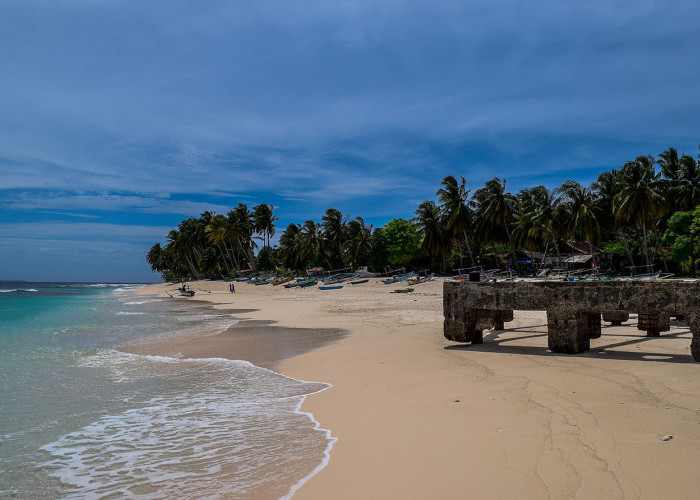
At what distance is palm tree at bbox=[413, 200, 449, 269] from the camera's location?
57844 millimetres

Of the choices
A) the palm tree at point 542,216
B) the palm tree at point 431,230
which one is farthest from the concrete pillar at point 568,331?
the palm tree at point 431,230

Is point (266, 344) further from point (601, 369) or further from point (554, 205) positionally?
point (554, 205)

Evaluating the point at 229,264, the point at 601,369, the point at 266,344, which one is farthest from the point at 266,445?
the point at 229,264

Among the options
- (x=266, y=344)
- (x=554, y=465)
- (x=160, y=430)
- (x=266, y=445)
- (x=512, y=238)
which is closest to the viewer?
(x=554, y=465)

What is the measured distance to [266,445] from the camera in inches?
229

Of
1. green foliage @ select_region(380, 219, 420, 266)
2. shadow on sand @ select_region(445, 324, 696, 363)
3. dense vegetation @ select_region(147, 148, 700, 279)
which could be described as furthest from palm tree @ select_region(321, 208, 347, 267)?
shadow on sand @ select_region(445, 324, 696, 363)

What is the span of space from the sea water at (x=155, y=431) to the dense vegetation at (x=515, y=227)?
130 ft

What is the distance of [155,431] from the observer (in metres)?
6.61

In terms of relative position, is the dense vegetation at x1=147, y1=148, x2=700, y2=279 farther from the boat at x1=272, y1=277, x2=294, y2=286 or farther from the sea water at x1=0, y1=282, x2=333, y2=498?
the sea water at x1=0, y1=282, x2=333, y2=498

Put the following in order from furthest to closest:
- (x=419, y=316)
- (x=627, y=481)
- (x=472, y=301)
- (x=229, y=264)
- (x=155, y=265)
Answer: (x=155, y=265) < (x=229, y=264) < (x=419, y=316) < (x=472, y=301) < (x=627, y=481)

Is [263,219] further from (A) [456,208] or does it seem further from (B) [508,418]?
(B) [508,418]

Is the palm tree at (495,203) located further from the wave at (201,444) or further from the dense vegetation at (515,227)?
the wave at (201,444)

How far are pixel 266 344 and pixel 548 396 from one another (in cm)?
1069

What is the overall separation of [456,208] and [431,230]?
18.8ft
